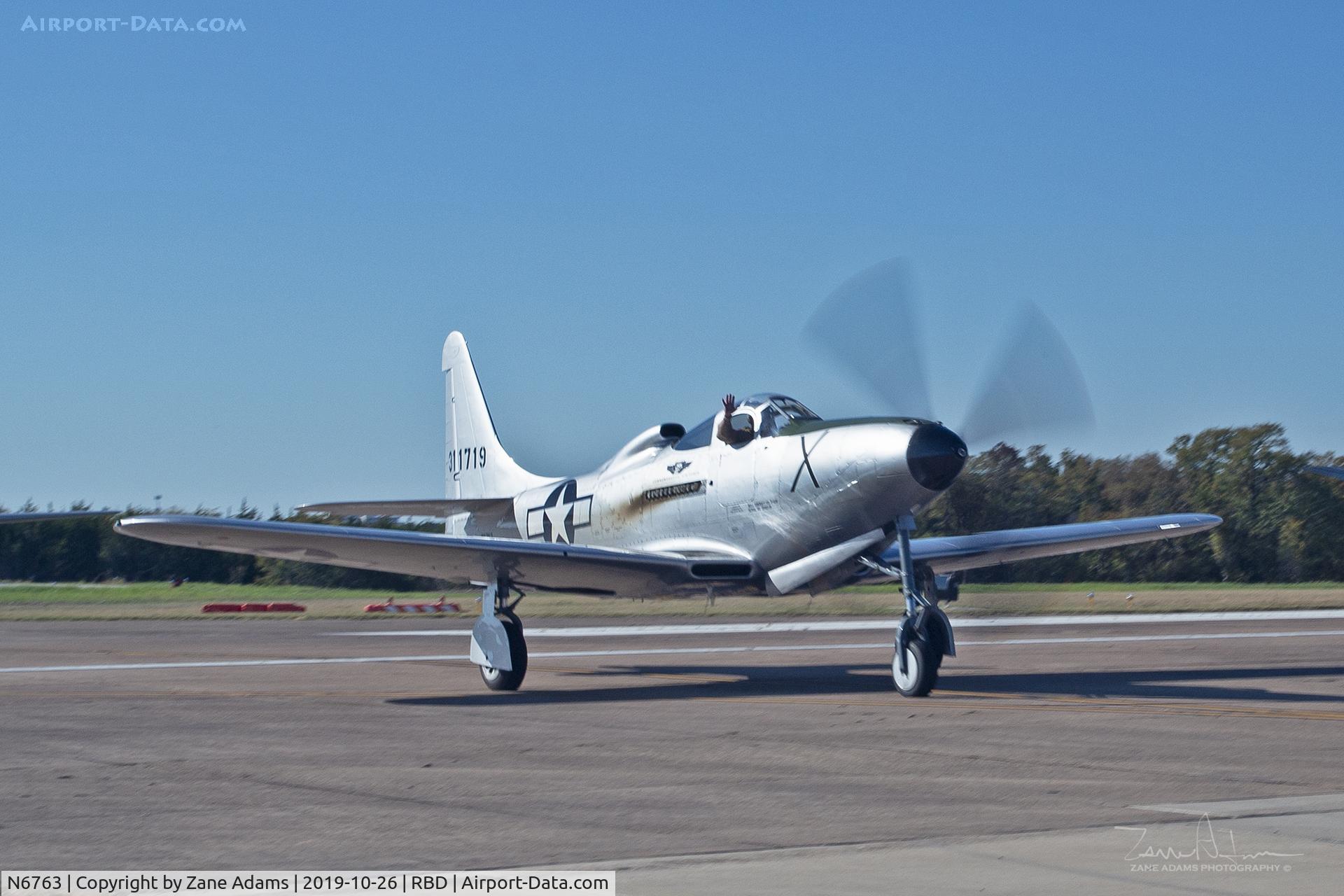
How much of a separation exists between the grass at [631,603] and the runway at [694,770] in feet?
43.0

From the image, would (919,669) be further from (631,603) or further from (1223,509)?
(1223,509)

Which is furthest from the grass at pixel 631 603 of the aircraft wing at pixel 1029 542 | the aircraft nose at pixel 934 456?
the aircraft nose at pixel 934 456

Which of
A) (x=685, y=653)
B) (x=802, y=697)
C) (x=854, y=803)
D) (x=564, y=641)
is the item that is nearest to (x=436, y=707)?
(x=802, y=697)

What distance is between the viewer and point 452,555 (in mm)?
15992

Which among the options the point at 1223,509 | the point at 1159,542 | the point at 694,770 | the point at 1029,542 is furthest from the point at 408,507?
the point at 1223,509

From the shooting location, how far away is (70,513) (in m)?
37.2

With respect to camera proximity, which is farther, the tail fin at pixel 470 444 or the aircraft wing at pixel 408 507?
the tail fin at pixel 470 444

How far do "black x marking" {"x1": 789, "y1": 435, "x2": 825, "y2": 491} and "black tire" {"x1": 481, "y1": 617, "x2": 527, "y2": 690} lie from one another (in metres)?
3.51

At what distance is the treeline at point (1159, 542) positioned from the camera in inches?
2425

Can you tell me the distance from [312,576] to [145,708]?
56.1m

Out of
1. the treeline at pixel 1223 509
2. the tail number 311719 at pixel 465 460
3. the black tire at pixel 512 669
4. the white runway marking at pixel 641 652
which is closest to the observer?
the black tire at pixel 512 669

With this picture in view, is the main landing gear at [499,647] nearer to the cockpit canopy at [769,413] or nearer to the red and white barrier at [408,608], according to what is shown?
the cockpit canopy at [769,413]

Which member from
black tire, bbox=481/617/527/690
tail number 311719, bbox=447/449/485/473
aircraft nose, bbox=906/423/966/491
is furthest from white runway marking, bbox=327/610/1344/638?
aircraft nose, bbox=906/423/966/491

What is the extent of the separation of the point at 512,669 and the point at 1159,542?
156 feet
